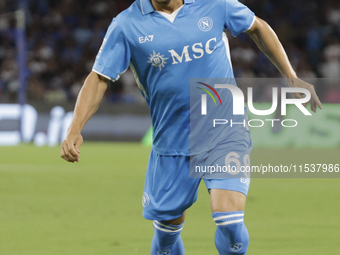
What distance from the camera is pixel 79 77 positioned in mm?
16766

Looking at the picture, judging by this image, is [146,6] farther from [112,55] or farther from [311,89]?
[311,89]

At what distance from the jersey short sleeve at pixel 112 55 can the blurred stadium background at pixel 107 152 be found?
74.8 inches

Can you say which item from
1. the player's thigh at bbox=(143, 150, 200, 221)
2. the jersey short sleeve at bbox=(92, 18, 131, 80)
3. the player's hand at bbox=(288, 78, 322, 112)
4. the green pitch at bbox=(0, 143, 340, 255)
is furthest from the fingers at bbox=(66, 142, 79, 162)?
the green pitch at bbox=(0, 143, 340, 255)

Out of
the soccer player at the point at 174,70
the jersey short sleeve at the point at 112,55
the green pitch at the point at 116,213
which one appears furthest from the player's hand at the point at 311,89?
the green pitch at the point at 116,213

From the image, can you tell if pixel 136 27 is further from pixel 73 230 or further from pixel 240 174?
pixel 73 230

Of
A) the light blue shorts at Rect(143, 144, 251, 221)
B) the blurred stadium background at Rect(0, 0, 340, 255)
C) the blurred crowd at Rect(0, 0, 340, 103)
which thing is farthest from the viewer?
the blurred crowd at Rect(0, 0, 340, 103)

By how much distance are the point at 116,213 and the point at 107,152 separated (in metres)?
6.13

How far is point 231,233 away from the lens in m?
3.72

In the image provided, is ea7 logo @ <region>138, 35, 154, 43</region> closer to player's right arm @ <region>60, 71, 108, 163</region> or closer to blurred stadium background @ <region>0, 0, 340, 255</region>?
player's right arm @ <region>60, 71, 108, 163</region>

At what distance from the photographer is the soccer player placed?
393 centimetres

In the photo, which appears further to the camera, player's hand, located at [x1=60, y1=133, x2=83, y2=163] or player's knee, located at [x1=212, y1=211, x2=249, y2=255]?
player's knee, located at [x1=212, y1=211, x2=249, y2=255]

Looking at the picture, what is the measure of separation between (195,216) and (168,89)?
3.06 meters

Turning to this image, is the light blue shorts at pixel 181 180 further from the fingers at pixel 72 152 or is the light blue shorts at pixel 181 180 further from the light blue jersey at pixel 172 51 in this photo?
the fingers at pixel 72 152

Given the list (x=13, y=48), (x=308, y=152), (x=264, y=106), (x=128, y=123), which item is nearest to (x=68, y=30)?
(x=13, y=48)
